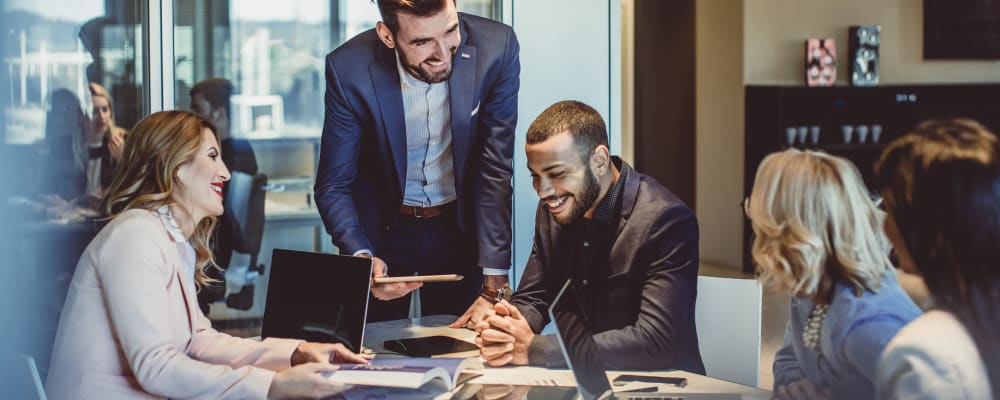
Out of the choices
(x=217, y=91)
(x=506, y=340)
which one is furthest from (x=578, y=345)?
A: (x=217, y=91)

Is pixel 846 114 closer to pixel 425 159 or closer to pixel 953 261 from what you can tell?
pixel 425 159

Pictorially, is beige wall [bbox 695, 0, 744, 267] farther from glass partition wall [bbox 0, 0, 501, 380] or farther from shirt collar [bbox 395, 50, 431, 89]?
shirt collar [bbox 395, 50, 431, 89]

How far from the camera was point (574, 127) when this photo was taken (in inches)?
95.5

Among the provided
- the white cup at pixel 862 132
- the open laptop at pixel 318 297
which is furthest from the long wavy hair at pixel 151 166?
the white cup at pixel 862 132

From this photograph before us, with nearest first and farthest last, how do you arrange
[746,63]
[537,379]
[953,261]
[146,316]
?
[953,261]
[146,316]
[537,379]
[746,63]

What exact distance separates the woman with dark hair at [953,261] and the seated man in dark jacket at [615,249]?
2.96ft

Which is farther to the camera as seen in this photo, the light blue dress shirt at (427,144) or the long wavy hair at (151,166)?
the light blue dress shirt at (427,144)

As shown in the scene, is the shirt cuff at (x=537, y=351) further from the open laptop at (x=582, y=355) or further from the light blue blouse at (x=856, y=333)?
the light blue blouse at (x=856, y=333)

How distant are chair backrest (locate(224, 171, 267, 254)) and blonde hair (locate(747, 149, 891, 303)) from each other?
11.3 ft

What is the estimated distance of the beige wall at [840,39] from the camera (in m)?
7.61

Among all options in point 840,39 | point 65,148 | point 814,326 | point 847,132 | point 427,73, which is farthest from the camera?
point 840,39

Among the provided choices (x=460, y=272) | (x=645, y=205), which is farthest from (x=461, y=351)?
(x=460, y=272)

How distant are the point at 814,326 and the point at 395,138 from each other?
4.79 feet

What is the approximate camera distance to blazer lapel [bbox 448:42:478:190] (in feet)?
9.34
